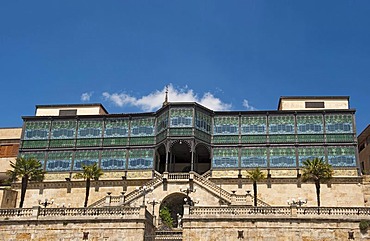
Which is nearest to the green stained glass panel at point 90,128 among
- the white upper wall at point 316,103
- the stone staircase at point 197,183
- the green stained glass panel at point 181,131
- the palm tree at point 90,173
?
the palm tree at point 90,173

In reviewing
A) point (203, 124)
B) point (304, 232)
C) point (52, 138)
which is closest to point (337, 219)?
point (304, 232)

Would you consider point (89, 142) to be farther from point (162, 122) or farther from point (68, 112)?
point (162, 122)

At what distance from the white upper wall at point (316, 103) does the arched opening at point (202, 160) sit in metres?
10.8

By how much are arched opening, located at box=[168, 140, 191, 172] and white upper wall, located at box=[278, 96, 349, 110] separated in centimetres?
1293

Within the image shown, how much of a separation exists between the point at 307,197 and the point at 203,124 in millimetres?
13969

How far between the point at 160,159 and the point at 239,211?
2268 cm

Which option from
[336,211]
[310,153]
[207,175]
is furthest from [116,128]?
[336,211]

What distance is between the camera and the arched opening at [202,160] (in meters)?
56.3

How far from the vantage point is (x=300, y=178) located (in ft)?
168

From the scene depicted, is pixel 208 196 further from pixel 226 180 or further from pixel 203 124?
pixel 203 124

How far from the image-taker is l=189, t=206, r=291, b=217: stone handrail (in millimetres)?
35219

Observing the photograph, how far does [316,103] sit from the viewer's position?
56906 mm

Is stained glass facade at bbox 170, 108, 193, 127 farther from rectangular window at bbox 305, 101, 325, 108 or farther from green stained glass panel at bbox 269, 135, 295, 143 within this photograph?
rectangular window at bbox 305, 101, 325, 108

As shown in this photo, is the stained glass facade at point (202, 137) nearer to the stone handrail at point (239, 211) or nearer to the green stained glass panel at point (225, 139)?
the green stained glass panel at point (225, 139)
